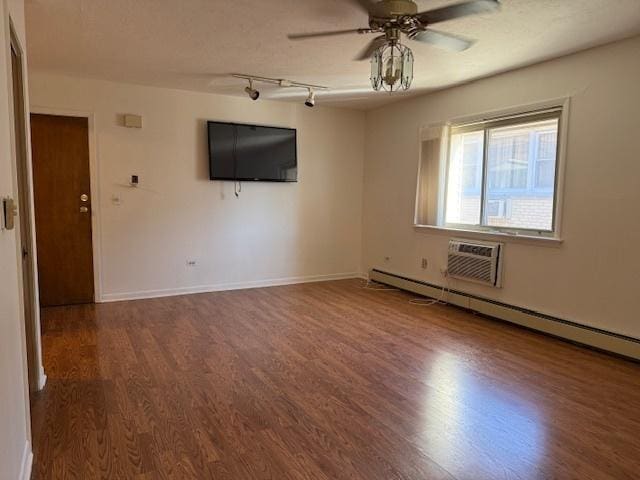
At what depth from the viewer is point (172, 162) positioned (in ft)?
16.4

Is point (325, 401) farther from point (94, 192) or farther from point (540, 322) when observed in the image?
point (94, 192)

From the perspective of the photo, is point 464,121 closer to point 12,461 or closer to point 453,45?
point 453,45

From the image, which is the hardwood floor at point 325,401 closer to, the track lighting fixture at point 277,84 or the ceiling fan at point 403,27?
the ceiling fan at point 403,27

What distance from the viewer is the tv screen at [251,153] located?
16.9 feet

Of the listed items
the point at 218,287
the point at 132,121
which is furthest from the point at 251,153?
the point at 218,287

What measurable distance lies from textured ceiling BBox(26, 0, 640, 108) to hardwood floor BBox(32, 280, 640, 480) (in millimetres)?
2350

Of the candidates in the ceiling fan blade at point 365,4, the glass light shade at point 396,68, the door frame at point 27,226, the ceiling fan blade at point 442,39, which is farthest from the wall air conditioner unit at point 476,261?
the door frame at point 27,226

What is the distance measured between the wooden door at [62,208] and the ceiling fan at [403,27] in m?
3.10

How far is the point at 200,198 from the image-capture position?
519 cm

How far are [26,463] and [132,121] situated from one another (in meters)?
3.72

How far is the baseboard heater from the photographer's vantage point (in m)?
3.29

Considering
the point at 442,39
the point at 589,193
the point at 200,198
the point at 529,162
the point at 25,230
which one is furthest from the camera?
the point at 200,198

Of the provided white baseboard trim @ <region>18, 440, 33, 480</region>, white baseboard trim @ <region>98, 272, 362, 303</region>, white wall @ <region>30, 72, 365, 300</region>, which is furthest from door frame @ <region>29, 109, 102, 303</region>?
white baseboard trim @ <region>18, 440, 33, 480</region>

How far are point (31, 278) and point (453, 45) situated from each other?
302 centimetres
